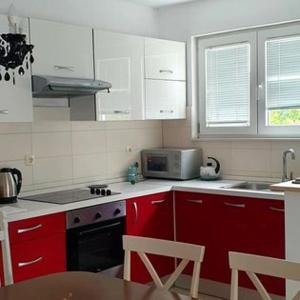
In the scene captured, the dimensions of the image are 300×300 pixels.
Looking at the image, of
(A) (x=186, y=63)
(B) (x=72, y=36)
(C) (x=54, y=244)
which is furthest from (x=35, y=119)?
(A) (x=186, y=63)

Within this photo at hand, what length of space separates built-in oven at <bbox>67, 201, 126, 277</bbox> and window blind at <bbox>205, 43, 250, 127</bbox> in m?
1.37

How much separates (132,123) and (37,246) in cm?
178

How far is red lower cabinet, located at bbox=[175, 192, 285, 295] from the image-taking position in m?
3.68

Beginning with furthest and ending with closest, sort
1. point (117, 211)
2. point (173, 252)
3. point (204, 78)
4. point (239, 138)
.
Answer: point (204, 78), point (239, 138), point (117, 211), point (173, 252)

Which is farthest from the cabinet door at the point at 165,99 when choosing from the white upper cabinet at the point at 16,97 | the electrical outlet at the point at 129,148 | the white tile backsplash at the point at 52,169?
the white upper cabinet at the point at 16,97

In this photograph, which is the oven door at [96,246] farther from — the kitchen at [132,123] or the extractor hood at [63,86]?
the extractor hood at [63,86]

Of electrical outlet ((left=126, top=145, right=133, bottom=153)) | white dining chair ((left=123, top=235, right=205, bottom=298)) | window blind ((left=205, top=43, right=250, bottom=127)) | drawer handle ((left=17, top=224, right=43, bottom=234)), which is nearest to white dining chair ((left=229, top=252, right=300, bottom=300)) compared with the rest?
white dining chair ((left=123, top=235, right=205, bottom=298))

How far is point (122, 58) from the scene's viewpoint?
4098 mm

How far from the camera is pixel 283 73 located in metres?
4.19

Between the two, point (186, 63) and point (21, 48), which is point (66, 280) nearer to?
point (21, 48)

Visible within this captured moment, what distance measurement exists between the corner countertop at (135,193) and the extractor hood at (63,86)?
2.46 ft

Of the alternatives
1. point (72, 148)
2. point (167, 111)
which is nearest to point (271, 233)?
point (167, 111)

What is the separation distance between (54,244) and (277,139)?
77.7 inches

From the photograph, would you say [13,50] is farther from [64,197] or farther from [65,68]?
[64,197]
